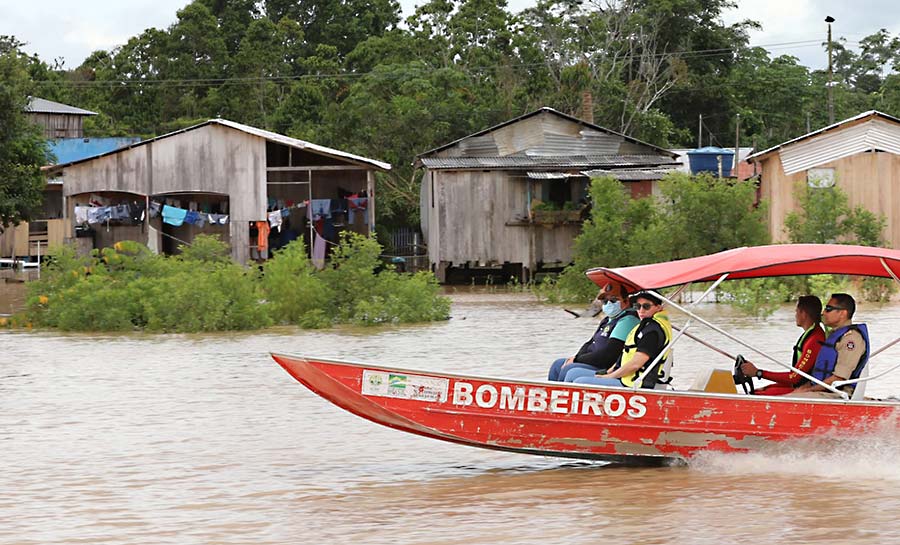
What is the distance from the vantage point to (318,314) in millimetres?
22656

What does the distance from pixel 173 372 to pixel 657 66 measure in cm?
3725

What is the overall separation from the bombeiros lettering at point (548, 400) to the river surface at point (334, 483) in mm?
556

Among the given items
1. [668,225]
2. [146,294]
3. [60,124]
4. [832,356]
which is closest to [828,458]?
[832,356]

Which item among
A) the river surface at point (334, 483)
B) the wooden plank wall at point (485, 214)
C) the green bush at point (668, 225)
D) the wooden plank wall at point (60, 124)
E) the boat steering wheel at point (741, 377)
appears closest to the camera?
the river surface at point (334, 483)

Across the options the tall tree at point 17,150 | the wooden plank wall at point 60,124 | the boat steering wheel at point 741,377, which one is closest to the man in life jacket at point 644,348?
the boat steering wheel at point 741,377

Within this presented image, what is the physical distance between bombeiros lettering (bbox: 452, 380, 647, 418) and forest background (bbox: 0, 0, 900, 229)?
32.9 metres

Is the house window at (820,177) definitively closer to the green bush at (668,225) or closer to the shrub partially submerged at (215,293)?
the green bush at (668,225)

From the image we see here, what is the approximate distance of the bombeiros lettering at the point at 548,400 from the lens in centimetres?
954

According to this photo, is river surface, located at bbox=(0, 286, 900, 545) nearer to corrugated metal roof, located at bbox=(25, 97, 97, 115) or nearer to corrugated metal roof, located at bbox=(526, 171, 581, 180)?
corrugated metal roof, located at bbox=(526, 171, 581, 180)

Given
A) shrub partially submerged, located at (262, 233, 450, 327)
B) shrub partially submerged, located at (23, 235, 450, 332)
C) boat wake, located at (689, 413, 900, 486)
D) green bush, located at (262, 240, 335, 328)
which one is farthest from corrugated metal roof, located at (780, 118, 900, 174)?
boat wake, located at (689, 413, 900, 486)

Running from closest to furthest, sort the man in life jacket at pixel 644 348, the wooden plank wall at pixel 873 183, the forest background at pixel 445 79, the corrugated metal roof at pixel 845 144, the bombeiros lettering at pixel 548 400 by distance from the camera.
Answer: the bombeiros lettering at pixel 548 400 < the man in life jacket at pixel 644 348 < the wooden plank wall at pixel 873 183 < the corrugated metal roof at pixel 845 144 < the forest background at pixel 445 79

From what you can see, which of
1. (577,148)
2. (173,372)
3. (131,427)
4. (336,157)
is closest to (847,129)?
(577,148)

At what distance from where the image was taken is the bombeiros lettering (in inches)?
376

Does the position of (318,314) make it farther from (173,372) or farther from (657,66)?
(657,66)
